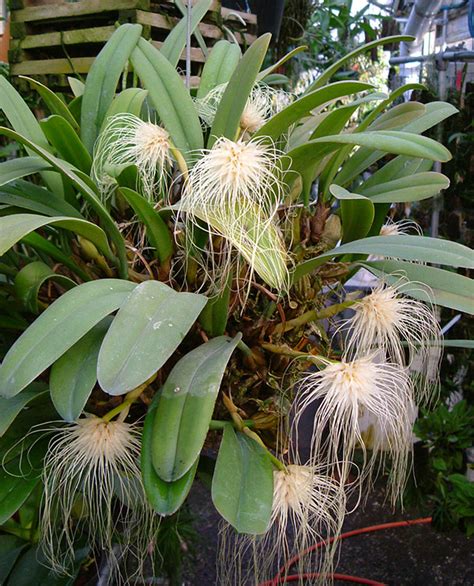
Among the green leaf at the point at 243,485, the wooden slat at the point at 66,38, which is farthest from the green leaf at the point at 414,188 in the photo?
the wooden slat at the point at 66,38

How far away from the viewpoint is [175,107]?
0.68 m

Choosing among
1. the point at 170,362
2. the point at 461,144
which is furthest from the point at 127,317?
the point at 461,144

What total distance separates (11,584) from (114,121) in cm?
66

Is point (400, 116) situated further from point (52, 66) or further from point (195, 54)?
point (52, 66)

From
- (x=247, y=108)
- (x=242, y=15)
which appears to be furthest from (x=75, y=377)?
(x=242, y=15)

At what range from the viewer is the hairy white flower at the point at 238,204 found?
0.55m

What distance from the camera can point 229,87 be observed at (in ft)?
1.94

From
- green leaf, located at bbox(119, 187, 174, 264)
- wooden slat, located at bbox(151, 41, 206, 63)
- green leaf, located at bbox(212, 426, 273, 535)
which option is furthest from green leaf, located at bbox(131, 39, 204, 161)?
wooden slat, located at bbox(151, 41, 206, 63)

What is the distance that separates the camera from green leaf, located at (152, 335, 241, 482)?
457 millimetres

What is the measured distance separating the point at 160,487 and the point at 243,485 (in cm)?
8

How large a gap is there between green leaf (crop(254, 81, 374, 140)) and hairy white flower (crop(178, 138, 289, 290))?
3 cm

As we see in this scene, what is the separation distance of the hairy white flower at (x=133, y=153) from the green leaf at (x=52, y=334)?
0.57 feet

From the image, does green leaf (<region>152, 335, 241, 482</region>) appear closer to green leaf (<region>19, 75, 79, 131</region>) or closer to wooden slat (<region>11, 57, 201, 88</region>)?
green leaf (<region>19, 75, 79, 131</region>)

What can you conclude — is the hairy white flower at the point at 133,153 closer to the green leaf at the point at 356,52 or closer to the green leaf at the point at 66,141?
the green leaf at the point at 66,141
